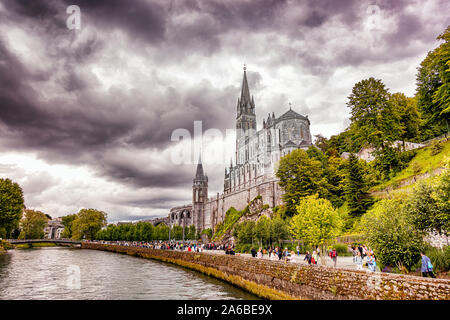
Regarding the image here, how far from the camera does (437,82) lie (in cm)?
3030

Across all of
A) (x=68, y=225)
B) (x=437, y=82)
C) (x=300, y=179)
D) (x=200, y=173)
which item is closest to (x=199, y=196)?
(x=200, y=173)

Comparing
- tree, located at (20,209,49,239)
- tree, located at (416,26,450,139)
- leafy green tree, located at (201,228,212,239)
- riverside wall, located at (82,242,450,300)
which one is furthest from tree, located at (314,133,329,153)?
tree, located at (20,209,49,239)

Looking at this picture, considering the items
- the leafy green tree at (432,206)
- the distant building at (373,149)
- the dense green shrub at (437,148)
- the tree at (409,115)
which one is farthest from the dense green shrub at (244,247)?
the leafy green tree at (432,206)

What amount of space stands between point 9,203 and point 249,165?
5625cm

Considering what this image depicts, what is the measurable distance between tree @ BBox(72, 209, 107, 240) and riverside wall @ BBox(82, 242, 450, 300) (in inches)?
3085

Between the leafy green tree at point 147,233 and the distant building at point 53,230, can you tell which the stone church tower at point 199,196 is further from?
the distant building at point 53,230

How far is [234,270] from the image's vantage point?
19.7 metres

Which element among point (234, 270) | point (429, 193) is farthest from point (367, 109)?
point (234, 270)

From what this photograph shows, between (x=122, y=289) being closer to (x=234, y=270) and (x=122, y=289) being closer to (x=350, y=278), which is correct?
(x=234, y=270)

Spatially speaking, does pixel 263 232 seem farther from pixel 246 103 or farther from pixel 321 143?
pixel 246 103

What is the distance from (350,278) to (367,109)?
88.7 feet

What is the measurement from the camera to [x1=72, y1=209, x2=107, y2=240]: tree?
87.5m

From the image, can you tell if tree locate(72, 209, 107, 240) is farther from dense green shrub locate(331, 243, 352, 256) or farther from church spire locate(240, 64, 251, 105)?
dense green shrub locate(331, 243, 352, 256)

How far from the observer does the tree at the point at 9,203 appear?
4475cm
